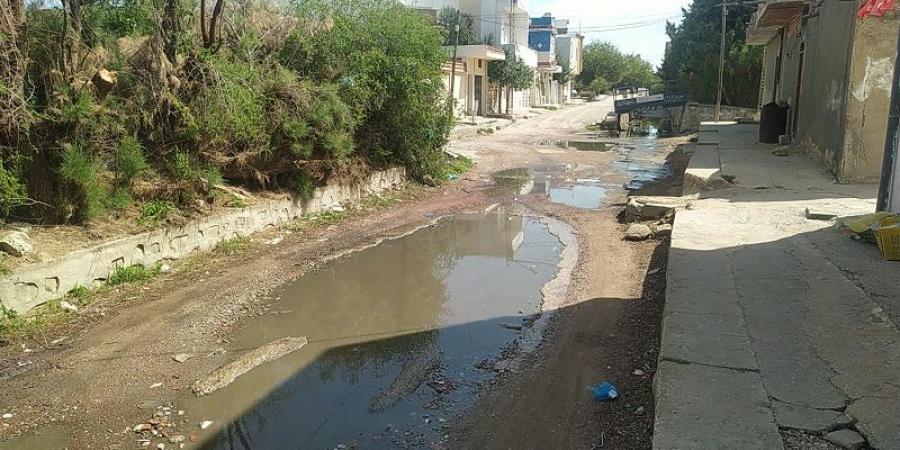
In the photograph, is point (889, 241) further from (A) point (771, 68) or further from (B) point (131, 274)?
(A) point (771, 68)

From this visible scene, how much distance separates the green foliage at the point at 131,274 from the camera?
6893mm

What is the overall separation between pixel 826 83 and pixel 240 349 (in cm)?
1114

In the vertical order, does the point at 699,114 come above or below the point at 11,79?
below

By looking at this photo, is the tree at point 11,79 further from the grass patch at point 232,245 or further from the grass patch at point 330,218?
the grass patch at point 330,218

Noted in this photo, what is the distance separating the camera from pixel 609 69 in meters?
76.1

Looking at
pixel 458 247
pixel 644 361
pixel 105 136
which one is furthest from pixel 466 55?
pixel 644 361

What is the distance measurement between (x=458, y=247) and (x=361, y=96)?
3797 mm

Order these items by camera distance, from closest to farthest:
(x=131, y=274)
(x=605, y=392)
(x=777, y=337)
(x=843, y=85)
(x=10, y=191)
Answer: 1. (x=777, y=337)
2. (x=605, y=392)
3. (x=10, y=191)
4. (x=131, y=274)
5. (x=843, y=85)

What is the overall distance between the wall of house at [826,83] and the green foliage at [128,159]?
10.0 meters

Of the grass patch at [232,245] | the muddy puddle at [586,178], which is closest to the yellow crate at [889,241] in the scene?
the muddy puddle at [586,178]

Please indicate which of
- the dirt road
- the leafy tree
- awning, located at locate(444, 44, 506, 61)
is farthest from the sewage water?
awning, located at locate(444, 44, 506, 61)

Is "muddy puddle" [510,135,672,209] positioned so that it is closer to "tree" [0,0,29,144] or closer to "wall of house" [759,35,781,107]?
"wall of house" [759,35,781,107]

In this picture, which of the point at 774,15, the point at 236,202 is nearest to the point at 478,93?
the point at 774,15

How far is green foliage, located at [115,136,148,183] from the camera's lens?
286 inches
